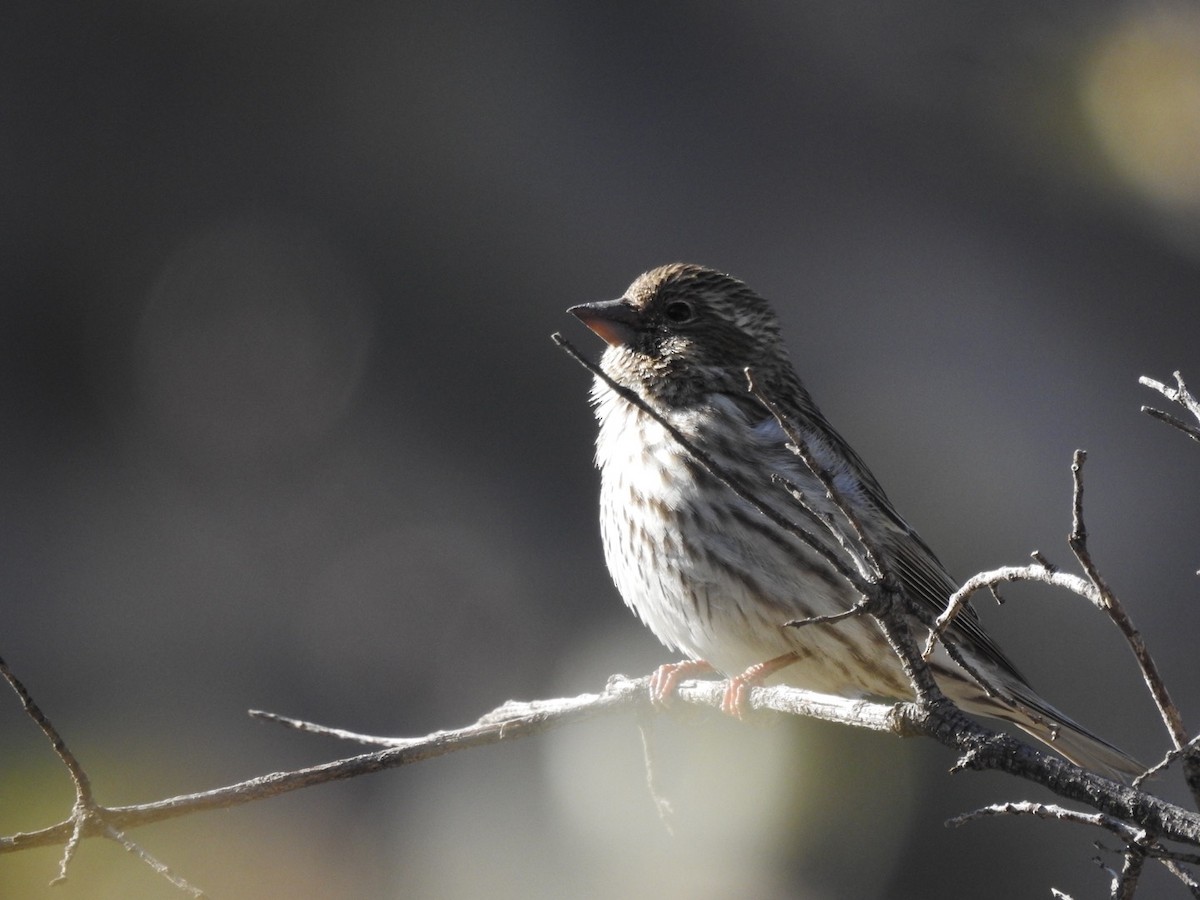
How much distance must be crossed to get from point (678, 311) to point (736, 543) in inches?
50.5


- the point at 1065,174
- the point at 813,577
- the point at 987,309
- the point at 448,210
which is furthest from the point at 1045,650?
the point at 448,210

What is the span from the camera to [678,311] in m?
5.60

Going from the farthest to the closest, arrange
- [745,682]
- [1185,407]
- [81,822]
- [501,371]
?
1. [501,371]
2. [745,682]
3. [81,822]
4. [1185,407]

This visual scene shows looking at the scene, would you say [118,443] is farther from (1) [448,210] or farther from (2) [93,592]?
(1) [448,210]

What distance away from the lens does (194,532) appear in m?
10.2

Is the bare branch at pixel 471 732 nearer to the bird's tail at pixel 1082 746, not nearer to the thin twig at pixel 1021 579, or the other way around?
the thin twig at pixel 1021 579

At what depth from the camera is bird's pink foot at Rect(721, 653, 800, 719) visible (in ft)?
14.7

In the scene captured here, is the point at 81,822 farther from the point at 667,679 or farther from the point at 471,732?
the point at 667,679

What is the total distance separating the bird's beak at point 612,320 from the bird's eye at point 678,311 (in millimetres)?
153

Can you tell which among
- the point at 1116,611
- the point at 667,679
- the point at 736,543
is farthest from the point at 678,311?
the point at 1116,611

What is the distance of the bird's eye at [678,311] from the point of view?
18.3 ft

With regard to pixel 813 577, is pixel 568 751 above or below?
below

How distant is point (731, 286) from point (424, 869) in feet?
16.5

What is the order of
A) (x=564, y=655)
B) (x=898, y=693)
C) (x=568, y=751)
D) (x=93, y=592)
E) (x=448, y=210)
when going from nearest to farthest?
(x=898, y=693) → (x=568, y=751) → (x=564, y=655) → (x=93, y=592) → (x=448, y=210)
